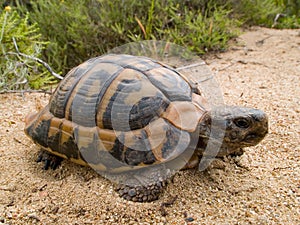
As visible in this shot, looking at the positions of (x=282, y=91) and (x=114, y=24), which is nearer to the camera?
(x=282, y=91)

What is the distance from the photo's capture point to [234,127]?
1.81 meters

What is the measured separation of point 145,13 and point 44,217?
3391mm

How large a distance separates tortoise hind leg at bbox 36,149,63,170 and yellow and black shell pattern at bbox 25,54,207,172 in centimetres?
14

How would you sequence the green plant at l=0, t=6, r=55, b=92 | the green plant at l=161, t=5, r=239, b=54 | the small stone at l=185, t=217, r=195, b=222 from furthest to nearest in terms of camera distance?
the green plant at l=161, t=5, r=239, b=54, the green plant at l=0, t=6, r=55, b=92, the small stone at l=185, t=217, r=195, b=222

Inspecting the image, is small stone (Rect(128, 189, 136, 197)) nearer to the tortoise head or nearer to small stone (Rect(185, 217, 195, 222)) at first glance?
small stone (Rect(185, 217, 195, 222))

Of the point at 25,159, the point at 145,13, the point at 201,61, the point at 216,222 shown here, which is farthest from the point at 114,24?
the point at 216,222

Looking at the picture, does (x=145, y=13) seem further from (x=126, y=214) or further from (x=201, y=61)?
(x=126, y=214)

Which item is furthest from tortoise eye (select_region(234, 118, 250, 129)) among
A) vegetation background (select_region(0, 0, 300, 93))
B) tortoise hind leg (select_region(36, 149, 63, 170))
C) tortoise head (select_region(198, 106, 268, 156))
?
vegetation background (select_region(0, 0, 300, 93))

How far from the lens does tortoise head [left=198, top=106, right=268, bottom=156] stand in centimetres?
179

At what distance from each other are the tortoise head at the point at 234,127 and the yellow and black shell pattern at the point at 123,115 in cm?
8

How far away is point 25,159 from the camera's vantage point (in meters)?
2.36

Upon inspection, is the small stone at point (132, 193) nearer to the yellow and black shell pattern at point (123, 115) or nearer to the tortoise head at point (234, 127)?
the yellow and black shell pattern at point (123, 115)

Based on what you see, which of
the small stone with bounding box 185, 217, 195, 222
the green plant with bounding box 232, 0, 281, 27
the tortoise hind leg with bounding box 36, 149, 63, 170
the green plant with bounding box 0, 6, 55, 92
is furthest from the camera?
the green plant with bounding box 232, 0, 281, 27

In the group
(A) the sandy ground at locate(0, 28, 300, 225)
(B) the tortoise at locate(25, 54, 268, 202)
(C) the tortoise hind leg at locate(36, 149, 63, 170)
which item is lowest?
(C) the tortoise hind leg at locate(36, 149, 63, 170)
